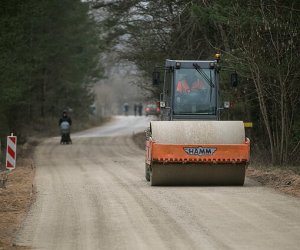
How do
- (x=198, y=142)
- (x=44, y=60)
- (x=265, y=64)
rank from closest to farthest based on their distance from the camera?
(x=198, y=142), (x=265, y=64), (x=44, y=60)

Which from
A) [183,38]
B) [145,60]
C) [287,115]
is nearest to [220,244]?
[287,115]

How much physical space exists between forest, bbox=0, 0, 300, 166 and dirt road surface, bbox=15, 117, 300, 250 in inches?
138

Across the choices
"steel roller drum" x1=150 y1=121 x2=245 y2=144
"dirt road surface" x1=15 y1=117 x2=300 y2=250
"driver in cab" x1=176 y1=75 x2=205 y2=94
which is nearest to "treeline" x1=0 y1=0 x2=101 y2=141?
"dirt road surface" x1=15 y1=117 x2=300 y2=250

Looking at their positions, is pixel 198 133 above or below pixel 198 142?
above

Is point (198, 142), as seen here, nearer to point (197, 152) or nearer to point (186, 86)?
point (197, 152)

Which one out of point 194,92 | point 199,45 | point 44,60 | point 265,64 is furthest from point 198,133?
point 44,60

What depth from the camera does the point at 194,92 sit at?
19.6 meters

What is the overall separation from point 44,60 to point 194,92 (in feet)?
90.5

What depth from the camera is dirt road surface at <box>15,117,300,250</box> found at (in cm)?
985

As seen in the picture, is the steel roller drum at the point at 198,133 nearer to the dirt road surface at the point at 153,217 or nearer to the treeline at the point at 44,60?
the dirt road surface at the point at 153,217

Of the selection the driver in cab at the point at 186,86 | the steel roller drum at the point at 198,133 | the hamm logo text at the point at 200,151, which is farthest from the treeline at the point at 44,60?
the hamm logo text at the point at 200,151

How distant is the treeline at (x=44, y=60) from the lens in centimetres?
2709

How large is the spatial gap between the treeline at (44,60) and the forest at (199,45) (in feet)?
0.27

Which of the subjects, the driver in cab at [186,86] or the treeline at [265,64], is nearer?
the driver in cab at [186,86]
